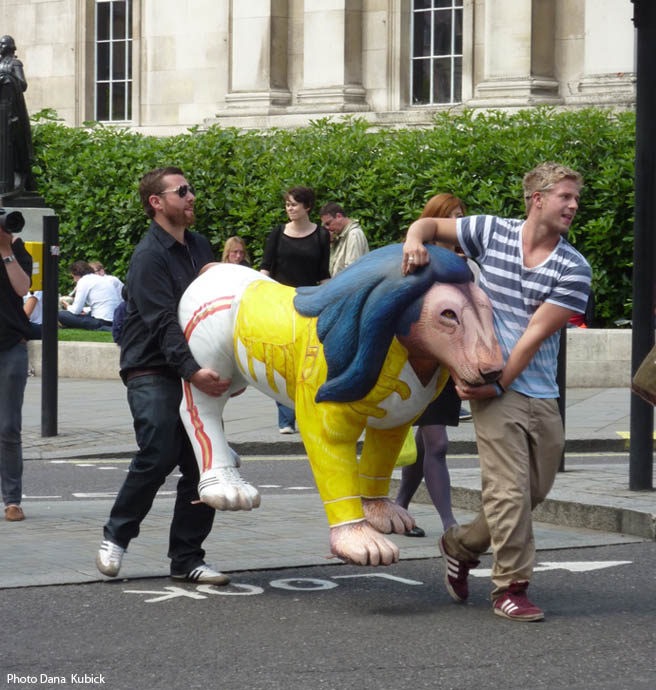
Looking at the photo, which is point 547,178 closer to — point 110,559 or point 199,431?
point 199,431

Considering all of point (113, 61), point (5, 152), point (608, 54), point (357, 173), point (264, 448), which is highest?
point (113, 61)

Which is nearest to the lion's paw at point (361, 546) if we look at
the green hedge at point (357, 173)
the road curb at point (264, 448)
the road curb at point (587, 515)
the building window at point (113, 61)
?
the road curb at point (587, 515)

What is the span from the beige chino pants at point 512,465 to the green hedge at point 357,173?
39.3 feet

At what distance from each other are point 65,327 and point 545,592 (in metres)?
15.8

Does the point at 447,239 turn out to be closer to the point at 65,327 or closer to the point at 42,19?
the point at 65,327

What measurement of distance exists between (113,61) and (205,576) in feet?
77.6

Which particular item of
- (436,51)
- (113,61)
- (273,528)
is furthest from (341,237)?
(113,61)

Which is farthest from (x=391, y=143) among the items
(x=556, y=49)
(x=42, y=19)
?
(x=42, y=19)

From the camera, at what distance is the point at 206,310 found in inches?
274

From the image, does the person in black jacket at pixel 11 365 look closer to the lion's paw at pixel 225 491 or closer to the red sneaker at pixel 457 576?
the lion's paw at pixel 225 491

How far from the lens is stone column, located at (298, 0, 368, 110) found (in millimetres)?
25344

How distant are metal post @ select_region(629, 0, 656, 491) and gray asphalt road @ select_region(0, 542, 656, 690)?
1698mm

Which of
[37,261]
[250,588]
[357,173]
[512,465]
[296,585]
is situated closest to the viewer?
[512,465]

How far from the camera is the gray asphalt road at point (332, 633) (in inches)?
223
